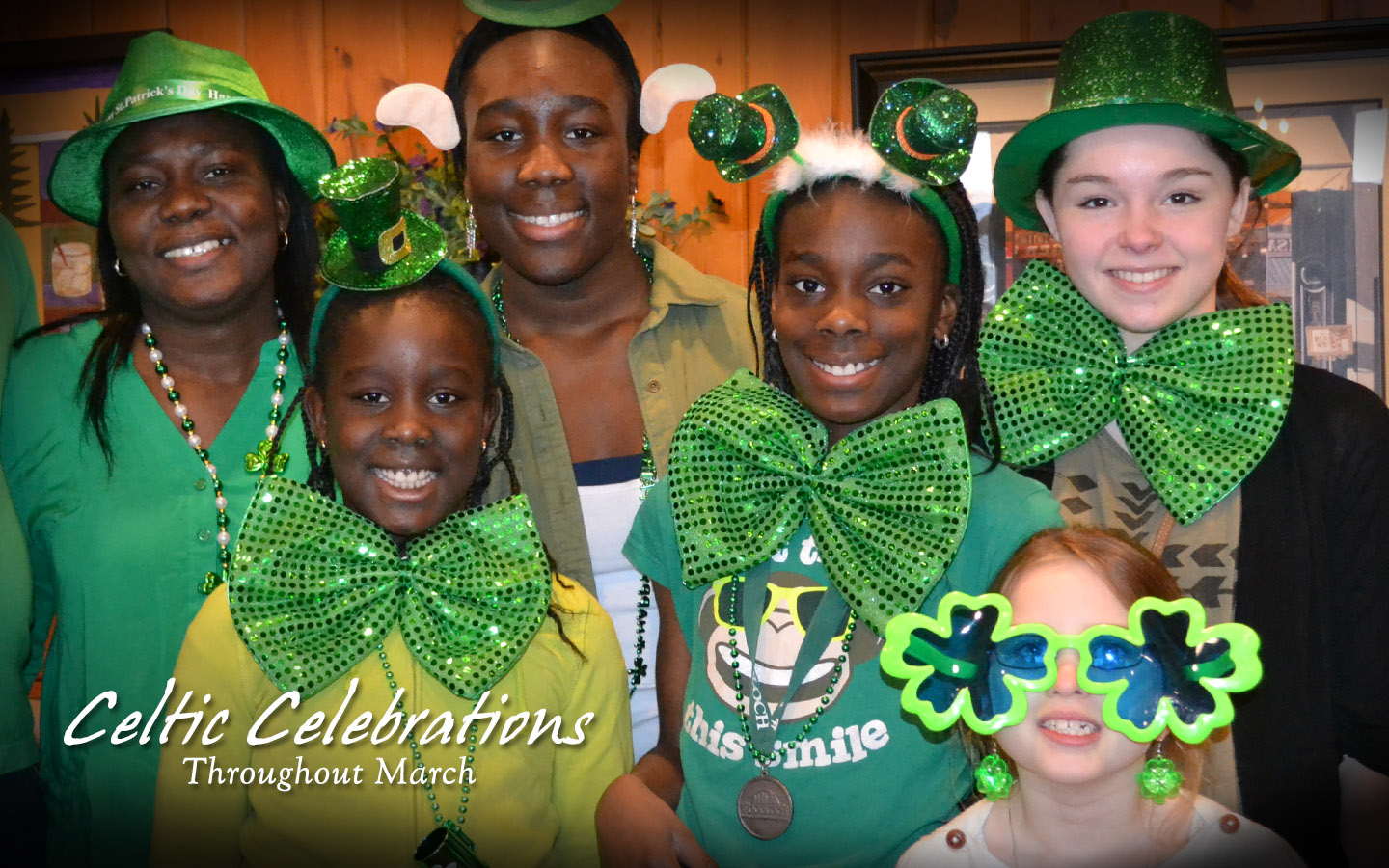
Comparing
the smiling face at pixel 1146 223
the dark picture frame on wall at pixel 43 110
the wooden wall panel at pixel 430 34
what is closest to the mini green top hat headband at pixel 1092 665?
the smiling face at pixel 1146 223

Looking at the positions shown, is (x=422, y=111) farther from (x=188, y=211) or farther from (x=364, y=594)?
(x=364, y=594)

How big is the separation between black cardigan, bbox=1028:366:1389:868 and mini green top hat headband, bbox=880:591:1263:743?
12.2 inches

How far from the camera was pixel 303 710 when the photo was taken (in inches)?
68.1

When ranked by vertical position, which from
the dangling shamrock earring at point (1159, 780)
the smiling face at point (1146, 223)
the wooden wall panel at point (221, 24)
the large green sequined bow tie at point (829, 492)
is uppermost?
the wooden wall panel at point (221, 24)

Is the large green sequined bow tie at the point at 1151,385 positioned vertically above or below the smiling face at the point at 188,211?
below

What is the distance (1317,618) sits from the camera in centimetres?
162

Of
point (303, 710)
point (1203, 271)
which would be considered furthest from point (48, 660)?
point (1203, 271)

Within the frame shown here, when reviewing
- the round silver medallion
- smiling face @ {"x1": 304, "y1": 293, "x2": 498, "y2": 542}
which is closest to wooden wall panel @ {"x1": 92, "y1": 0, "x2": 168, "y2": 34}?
smiling face @ {"x1": 304, "y1": 293, "x2": 498, "y2": 542}

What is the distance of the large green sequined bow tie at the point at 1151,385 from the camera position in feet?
5.48

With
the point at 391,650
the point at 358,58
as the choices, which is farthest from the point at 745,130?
the point at 358,58

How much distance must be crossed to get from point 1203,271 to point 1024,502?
1.30 ft

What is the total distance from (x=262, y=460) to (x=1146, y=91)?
1409mm

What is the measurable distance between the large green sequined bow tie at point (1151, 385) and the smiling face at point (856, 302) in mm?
141

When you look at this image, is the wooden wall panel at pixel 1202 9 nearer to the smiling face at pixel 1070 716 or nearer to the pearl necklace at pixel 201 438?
the smiling face at pixel 1070 716
